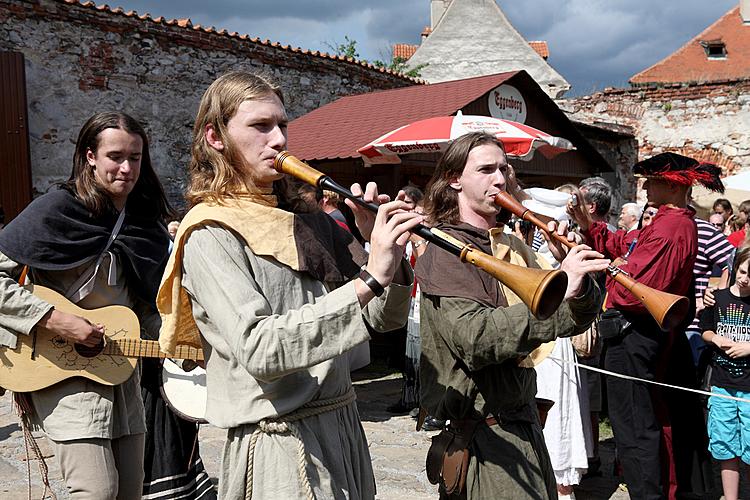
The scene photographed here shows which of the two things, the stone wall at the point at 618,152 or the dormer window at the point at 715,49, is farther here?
the dormer window at the point at 715,49

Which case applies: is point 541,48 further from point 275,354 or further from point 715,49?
point 275,354

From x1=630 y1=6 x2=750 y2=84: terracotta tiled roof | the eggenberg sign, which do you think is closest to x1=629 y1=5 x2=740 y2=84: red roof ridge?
x1=630 y1=6 x2=750 y2=84: terracotta tiled roof

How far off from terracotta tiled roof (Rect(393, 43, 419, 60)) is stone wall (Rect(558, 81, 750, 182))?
12.2m

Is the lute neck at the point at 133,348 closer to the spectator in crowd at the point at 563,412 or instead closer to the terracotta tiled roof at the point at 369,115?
the spectator in crowd at the point at 563,412

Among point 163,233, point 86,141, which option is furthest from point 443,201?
point 86,141

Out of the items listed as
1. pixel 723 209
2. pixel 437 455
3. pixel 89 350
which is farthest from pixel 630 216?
pixel 89 350

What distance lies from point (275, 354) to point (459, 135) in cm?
484

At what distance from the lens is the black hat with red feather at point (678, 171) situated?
4008 mm

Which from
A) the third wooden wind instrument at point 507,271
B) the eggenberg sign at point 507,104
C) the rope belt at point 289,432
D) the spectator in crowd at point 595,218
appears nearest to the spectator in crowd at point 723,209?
the eggenberg sign at point 507,104

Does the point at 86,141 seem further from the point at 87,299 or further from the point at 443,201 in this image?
the point at 443,201

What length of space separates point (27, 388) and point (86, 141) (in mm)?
1048

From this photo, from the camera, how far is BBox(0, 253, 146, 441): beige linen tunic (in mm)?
2781

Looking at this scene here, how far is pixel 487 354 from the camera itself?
87.0 inches

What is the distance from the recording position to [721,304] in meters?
4.25
